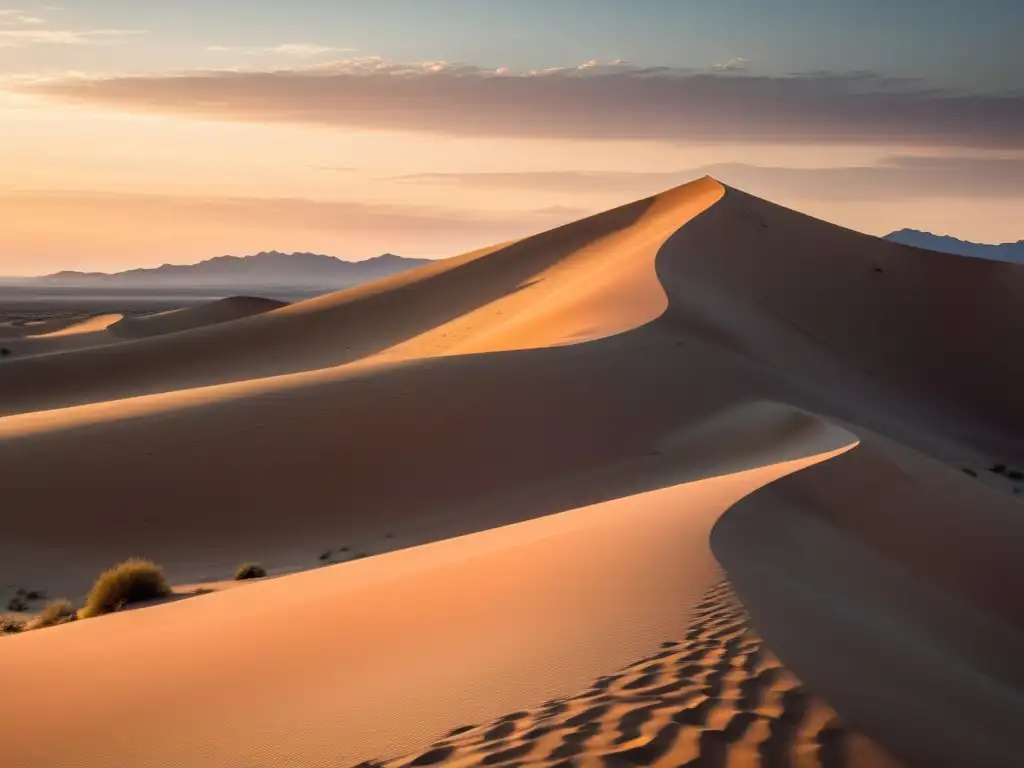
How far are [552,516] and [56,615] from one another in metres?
5.58

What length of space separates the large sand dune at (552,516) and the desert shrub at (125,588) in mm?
1602

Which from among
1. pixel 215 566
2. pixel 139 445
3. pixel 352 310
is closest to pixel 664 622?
pixel 215 566

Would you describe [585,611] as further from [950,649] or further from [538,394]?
[538,394]

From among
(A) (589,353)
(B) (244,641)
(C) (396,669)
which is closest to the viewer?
(C) (396,669)

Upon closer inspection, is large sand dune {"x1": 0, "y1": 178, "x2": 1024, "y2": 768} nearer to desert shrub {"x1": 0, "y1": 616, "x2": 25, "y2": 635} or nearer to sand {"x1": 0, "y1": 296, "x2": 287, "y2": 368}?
desert shrub {"x1": 0, "y1": 616, "x2": 25, "y2": 635}

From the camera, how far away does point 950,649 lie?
319 inches

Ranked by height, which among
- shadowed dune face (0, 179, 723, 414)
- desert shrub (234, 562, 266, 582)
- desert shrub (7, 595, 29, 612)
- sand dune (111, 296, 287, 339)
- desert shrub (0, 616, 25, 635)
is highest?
sand dune (111, 296, 287, 339)

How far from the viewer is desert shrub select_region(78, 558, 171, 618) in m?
10.8

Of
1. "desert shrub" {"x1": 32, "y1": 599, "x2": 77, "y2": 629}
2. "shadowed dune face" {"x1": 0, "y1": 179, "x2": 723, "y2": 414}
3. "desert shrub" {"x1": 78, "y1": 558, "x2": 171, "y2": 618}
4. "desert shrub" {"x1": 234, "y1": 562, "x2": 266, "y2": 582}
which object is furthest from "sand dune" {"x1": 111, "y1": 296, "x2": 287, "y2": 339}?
"desert shrub" {"x1": 78, "y1": 558, "x2": 171, "y2": 618}

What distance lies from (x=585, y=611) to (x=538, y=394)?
13.5 meters

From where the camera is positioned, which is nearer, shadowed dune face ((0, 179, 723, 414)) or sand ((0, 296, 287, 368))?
shadowed dune face ((0, 179, 723, 414))

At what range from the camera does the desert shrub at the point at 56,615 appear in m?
10.5

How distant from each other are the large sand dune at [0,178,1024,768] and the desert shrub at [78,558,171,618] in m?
1.60

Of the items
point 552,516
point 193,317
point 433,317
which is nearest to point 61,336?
point 193,317
